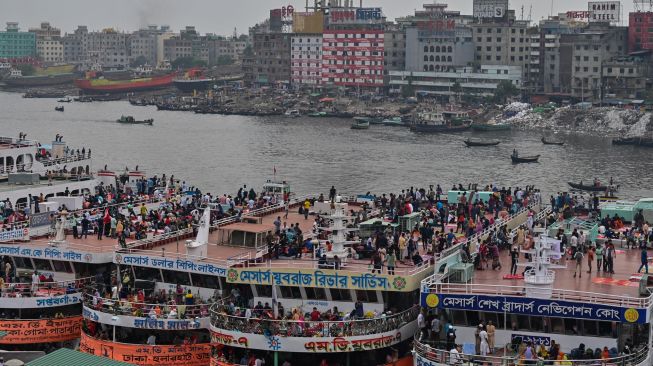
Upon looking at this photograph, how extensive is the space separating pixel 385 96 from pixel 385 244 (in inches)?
4429

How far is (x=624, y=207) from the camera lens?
31.0 metres

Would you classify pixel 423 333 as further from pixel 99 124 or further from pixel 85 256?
pixel 99 124

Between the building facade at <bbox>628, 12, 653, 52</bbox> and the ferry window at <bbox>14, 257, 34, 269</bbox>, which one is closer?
the ferry window at <bbox>14, 257, 34, 269</bbox>

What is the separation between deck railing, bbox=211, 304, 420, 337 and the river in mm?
38954

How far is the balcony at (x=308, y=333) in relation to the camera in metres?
21.4

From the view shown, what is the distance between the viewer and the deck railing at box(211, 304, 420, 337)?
843 inches

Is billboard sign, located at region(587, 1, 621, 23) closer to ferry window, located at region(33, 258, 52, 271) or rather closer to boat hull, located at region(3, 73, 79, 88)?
boat hull, located at region(3, 73, 79, 88)

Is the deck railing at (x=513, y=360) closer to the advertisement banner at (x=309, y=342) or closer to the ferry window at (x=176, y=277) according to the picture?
the advertisement banner at (x=309, y=342)

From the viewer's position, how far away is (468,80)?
421 ft

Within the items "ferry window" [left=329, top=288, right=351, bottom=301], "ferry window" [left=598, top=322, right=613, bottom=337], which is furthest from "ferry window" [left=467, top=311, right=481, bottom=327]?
"ferry window" [left=329, top=288, right=351, bottom=301]

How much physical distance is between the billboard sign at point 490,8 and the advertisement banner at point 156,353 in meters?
115

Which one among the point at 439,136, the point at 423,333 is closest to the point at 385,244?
the point at 423,333

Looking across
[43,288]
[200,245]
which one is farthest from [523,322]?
[43,288]

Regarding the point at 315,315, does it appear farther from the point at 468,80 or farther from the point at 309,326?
the point at 468,80
